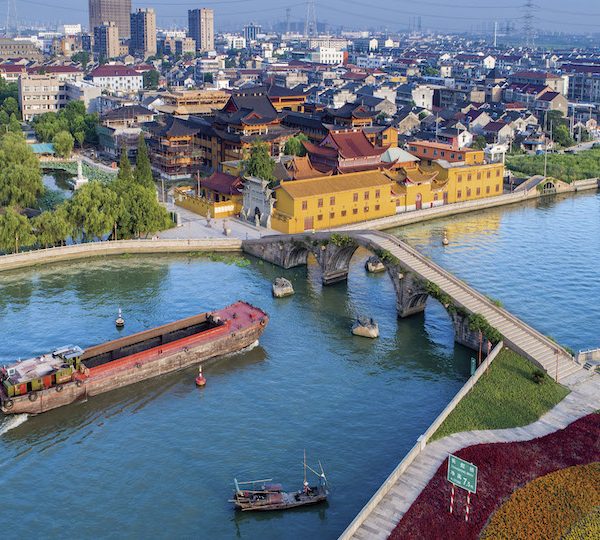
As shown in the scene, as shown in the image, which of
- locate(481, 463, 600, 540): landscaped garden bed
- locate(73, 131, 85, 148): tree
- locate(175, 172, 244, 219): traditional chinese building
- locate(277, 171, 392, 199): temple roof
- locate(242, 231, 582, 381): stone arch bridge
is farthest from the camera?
locate(73, 131, 85, 148): tree

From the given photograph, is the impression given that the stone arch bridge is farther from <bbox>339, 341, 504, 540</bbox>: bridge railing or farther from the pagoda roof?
the pagoda roof

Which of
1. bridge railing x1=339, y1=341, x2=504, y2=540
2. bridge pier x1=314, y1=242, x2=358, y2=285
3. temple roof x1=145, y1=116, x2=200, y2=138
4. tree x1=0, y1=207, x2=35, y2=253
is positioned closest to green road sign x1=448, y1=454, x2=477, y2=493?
bridge railing x1=339, y1=341, x2=504, y2=540

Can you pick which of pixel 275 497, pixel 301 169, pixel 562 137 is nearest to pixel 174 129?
pixel 301 169

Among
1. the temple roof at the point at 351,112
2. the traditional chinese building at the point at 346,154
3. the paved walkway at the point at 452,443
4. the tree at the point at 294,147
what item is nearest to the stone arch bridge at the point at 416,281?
the paved walkway at the point at 452,443

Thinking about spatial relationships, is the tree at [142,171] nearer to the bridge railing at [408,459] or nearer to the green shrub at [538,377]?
the bridge railing at [408,459]

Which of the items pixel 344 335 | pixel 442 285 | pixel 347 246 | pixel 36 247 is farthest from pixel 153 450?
pixel 36 247

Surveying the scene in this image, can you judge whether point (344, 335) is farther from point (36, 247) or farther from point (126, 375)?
point (36, 247)
